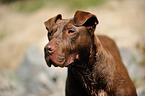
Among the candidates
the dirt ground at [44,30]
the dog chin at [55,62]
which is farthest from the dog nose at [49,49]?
the dirt ground at [44,30]

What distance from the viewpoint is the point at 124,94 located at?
445cm

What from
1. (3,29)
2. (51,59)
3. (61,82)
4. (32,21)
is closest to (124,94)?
(51,59)

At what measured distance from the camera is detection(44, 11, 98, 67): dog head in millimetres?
3899

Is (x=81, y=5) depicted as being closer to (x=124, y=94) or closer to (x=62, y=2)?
(x=62, y=2)

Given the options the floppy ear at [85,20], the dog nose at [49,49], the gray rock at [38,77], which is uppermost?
the floppy ear at [85,20]

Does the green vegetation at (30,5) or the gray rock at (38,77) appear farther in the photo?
the green vegetation at (30,5)

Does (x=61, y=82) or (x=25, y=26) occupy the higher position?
(x=25, y=26)

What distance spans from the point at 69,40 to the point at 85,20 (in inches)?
17.6

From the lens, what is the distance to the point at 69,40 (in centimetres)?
407

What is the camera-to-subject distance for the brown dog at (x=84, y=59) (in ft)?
13.1

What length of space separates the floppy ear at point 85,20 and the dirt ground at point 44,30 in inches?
284

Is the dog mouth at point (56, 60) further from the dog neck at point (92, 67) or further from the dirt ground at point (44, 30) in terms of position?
the dirt ground at point (44, 30)

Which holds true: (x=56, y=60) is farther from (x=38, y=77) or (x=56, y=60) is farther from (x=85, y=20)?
(x=38, y=77)

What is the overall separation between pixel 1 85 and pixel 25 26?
7103mm
